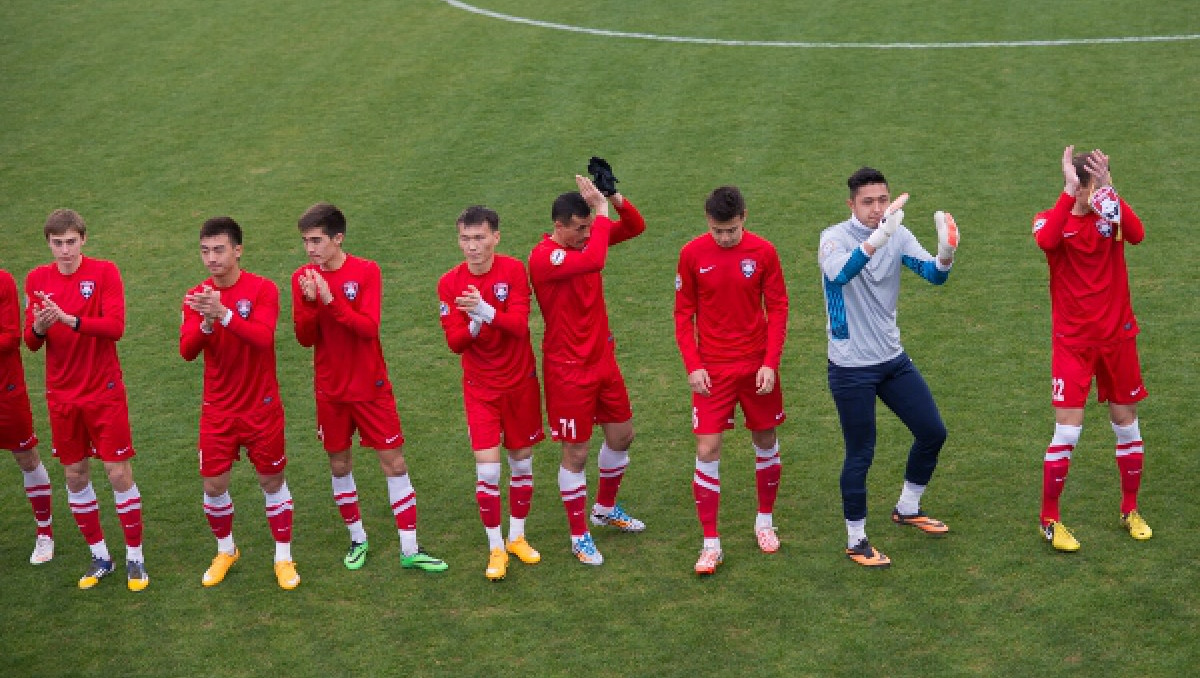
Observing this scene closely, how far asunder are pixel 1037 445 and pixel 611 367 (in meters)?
3.38

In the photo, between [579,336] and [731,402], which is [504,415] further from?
[731,402]

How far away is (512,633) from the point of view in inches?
313

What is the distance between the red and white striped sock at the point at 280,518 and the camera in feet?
28.6

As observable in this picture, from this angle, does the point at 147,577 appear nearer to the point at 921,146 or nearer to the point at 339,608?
the point at 339,608

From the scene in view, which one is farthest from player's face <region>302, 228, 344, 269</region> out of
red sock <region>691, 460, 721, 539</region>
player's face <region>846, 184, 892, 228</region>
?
player's face <region>846, 184, 892, 228</region>

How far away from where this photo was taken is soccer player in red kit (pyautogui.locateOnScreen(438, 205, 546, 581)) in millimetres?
8352

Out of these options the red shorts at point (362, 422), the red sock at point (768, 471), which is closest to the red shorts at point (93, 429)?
the red shorts at point (362, 422)

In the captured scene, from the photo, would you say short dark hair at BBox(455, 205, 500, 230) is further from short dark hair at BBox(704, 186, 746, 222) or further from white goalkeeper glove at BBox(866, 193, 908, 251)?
white goalkeeper glove at BBox(866, 193, 908, 251)

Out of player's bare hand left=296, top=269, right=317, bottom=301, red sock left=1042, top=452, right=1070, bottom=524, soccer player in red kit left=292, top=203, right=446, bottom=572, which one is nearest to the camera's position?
player's bare hand left=296, top=269, right=317, bottom=301

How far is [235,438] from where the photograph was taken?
332 inches

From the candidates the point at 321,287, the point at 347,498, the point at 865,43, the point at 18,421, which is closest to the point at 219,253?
the point at 321,287

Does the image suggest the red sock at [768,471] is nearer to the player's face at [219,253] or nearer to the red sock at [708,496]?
the red sock at [708,496]

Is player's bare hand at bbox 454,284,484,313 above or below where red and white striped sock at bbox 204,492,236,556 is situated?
above

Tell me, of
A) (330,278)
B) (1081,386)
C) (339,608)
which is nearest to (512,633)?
(339,608)
